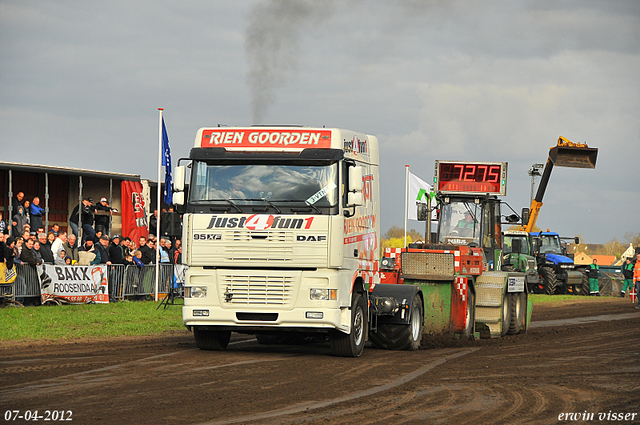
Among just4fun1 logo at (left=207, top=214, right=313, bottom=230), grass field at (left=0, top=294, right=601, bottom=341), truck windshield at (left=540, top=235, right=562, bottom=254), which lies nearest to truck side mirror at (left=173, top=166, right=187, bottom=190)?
just4fun1 logo at (left=207, top=214, right=313, bottom=230)

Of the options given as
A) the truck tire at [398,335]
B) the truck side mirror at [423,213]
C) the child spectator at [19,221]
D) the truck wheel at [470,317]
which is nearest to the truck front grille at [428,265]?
the truck wheel at [470,317]

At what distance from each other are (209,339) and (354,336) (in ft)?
8.21

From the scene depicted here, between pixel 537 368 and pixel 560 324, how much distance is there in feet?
36.9

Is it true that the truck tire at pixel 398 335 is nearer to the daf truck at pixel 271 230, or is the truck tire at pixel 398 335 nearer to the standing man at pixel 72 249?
the daf truck at pixel 271 230

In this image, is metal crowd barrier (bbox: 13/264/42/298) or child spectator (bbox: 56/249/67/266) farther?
child spectator (bbox: 56/249/67/266)

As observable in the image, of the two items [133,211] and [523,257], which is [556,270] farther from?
[133,211]

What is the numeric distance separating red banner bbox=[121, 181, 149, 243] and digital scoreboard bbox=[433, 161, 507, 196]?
13.3 meters

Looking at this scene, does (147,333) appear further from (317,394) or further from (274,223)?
(317,394)

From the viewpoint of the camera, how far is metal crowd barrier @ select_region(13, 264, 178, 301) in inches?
774

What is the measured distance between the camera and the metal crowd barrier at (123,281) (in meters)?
19.7

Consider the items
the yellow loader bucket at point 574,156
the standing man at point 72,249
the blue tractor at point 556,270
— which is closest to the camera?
the standing man at point 72,249

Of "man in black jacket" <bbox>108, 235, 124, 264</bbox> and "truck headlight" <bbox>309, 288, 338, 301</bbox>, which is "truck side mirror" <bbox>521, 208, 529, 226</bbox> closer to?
"truck headlight" <bbox>309, 288, 338, 301</bbox>

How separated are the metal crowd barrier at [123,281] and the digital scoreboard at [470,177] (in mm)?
7442

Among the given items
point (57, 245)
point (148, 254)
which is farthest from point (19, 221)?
point (148, 254)
